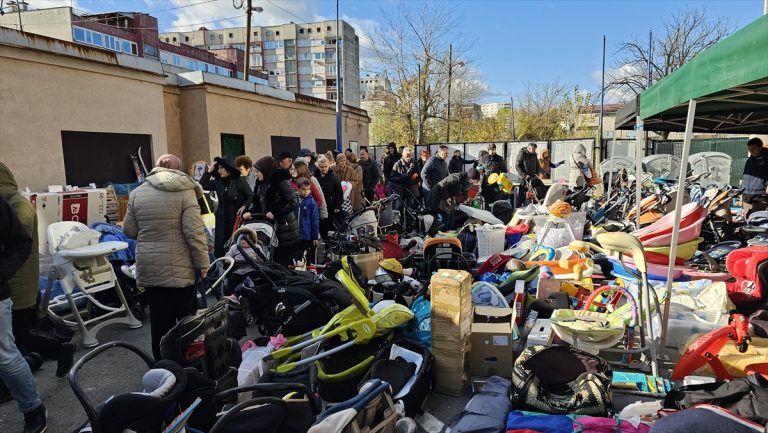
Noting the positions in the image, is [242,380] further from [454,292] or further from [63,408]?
[454,292]

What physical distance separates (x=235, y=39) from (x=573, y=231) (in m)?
85.2

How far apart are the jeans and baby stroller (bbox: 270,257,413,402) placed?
1635 millimetres

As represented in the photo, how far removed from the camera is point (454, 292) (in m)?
3.62

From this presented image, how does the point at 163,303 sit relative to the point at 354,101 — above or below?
below

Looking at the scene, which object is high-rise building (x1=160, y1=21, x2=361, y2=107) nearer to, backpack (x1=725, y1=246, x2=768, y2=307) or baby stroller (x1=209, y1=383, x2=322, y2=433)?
backpack (x1=725, y1=246, x2=768, y2=307)

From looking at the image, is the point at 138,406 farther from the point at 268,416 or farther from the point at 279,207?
the point at 279,207

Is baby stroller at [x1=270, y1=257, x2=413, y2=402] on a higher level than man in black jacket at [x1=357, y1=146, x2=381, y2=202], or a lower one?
lower

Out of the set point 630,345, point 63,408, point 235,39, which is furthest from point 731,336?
point 235,39

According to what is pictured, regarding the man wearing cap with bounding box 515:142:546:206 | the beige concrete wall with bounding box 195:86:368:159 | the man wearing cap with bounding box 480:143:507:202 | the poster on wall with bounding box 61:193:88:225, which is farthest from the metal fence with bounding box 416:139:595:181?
the poster on wall with bounding box 61:193:88:225

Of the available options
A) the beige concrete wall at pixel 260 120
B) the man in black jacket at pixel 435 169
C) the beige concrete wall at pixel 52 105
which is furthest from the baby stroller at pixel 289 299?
the beige concrete wall at pixel 260 120

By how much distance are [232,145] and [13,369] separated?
11051 millimetres

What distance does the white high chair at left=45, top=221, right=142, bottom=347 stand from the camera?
4.59 m

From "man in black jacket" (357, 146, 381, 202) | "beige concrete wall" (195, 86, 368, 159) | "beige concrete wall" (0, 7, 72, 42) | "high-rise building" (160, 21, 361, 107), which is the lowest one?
"man in black jacket" (357, 146, 381, 202)

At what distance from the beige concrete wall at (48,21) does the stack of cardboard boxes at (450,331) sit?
128 ft
